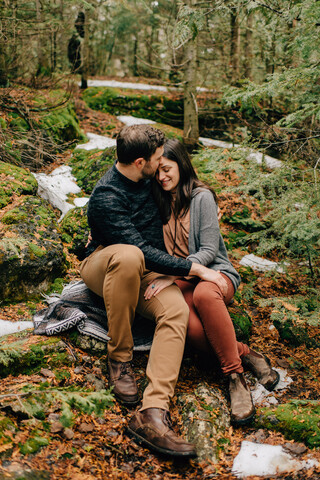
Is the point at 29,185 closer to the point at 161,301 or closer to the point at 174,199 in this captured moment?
the point at 174,199

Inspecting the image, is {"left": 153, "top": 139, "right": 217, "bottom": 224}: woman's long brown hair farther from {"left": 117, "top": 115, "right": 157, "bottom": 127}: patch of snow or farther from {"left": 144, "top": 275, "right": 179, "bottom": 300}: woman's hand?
{"left": 117, "top": 115, "right": 157, "bottom": 127}: patch of snow

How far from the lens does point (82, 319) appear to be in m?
3.11

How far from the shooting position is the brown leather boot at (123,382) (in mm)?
2708

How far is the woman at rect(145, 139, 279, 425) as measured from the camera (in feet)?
9.32

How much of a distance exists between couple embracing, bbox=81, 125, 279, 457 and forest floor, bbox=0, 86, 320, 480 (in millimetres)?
120

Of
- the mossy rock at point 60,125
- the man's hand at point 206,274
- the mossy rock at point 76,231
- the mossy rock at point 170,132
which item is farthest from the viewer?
the mossy rock at point 170,132

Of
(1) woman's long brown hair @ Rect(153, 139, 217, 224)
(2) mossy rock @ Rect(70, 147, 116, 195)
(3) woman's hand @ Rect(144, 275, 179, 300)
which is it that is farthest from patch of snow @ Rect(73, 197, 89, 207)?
(3) woman's hand @ Rect(144, 275, 179, 300)

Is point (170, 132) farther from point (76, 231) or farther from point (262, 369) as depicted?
point (262, 369)

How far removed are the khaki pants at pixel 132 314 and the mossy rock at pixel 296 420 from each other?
73 cm

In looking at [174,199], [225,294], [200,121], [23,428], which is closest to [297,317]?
[225,294]

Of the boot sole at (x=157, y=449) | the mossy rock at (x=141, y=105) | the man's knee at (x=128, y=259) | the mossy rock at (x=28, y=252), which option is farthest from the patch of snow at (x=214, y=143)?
the boot sole at (x=157, y=449)

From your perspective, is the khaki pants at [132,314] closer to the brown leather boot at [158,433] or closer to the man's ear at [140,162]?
the brown leather boot at [158,433]

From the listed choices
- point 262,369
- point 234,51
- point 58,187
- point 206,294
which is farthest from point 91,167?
point 234,51

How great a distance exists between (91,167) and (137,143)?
10.1ft
